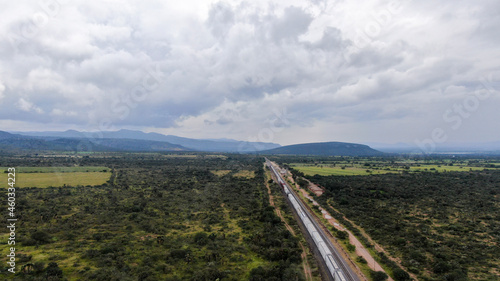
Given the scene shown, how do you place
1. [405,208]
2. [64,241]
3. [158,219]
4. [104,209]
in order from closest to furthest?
1. [64,241]
2. [158,219]
3. [104,209]
4. [405,208]

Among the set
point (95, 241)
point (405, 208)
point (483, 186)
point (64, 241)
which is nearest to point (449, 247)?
point (405, 208)

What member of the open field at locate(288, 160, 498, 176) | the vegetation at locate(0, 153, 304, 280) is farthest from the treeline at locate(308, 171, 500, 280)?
the open field at locate(288, 160, 498, 176)

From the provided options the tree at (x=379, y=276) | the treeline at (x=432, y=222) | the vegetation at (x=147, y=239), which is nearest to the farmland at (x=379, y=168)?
the treeline at (x=432, y=222)

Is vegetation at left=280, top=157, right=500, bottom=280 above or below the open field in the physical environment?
below

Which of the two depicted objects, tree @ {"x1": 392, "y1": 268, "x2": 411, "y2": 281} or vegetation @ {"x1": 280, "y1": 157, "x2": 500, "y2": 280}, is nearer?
tree @ {"x1": 392, "y1": 268, "x2": 411, "y2": 281}

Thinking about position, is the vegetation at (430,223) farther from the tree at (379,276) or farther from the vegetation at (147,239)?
the vegetation at (147,239)

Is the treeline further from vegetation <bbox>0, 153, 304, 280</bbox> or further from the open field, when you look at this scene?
the open field

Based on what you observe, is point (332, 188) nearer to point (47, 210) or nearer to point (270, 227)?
point (270, 227)

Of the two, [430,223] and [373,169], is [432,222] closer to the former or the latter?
[430,223]
